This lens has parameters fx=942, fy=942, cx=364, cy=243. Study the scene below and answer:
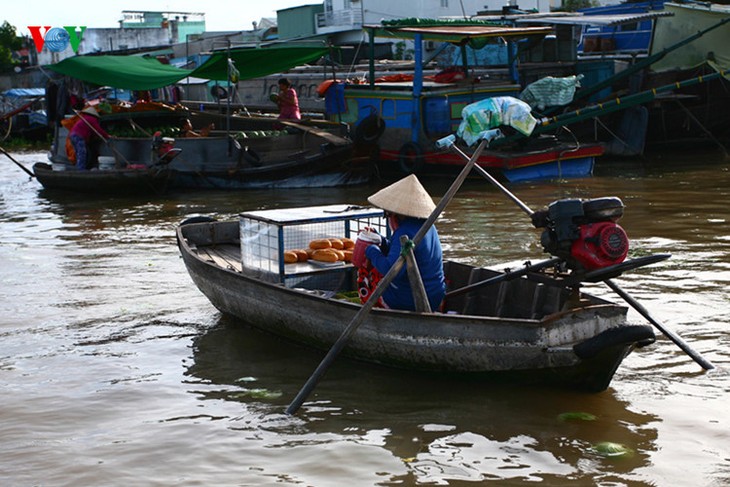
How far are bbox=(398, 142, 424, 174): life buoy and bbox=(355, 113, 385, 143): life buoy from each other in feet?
1.70

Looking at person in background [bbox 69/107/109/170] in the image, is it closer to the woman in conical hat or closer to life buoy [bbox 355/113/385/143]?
life buoy [bbox 355/113/385/143]

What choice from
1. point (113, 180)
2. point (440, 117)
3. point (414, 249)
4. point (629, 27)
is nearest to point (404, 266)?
point (414, 249)

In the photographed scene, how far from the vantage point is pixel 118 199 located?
633 inches

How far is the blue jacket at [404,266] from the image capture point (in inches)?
244

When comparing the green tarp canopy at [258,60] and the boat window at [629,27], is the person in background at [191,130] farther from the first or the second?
the boat window at [629,27]

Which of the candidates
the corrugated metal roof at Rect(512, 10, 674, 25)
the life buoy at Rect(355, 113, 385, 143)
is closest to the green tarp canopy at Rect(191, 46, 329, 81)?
the life buoy at Rect(355, 113, 385, 143)

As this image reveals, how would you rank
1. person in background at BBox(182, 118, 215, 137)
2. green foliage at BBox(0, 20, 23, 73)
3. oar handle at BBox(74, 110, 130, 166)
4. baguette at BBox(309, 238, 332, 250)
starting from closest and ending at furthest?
baguette at BBox(309, 238, 332, 250) → oar handle at BBox(74, 110, 130, 166) → person in background at BBox(182, 118, 215, 137) → green foliage at BBox(0, 20, 23, 73)

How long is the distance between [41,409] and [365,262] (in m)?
2.37

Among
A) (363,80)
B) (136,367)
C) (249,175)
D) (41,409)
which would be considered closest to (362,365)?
(136,367)

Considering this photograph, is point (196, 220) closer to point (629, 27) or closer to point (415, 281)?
point (415, 281)

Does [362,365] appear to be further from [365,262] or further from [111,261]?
[111,261]

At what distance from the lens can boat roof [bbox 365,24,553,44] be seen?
48.2 feet

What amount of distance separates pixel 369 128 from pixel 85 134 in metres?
4.91

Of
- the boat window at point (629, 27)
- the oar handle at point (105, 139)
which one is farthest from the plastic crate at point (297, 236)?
the boat window at point (629, 27)
